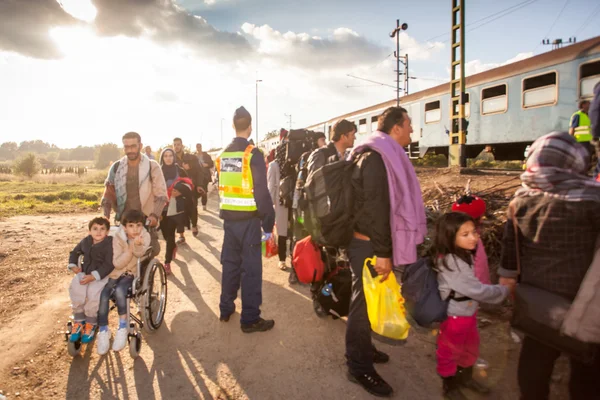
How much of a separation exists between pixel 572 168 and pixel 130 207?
13.4 ft

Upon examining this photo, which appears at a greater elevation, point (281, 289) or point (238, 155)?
point (238, 155)

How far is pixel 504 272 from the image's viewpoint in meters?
2.18

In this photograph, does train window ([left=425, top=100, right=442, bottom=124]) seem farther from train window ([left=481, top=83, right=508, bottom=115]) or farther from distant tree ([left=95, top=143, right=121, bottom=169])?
distant tree ([left=95, top=143, right=121, bottom=169])

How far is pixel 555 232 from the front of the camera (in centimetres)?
183

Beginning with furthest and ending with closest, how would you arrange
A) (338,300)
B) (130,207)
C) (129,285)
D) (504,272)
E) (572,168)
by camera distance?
(130,207)
(338,300)
(129,285)
(504,272)
(572,168)

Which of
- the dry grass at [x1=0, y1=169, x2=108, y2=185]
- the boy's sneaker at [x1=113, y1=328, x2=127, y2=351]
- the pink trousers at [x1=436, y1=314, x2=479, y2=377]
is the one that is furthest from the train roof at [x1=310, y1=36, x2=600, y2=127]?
the dry grass at [x1=0, y1=169, x2=108, y2=185]

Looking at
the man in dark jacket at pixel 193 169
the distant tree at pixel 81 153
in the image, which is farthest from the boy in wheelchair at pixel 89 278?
the distant tree at pixel 81 153

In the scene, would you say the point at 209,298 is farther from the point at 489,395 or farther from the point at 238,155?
the point at 489,395

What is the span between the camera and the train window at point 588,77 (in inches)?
300

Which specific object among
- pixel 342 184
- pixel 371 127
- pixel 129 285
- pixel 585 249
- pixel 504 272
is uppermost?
pixel 371 127

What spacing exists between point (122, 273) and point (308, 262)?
1.85 m

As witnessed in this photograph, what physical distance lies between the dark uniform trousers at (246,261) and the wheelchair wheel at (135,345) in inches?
39.0

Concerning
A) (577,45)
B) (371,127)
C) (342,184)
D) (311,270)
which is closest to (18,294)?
(311,270)

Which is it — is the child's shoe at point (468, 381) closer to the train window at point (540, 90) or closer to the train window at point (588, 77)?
the train window at point (588, 77)
